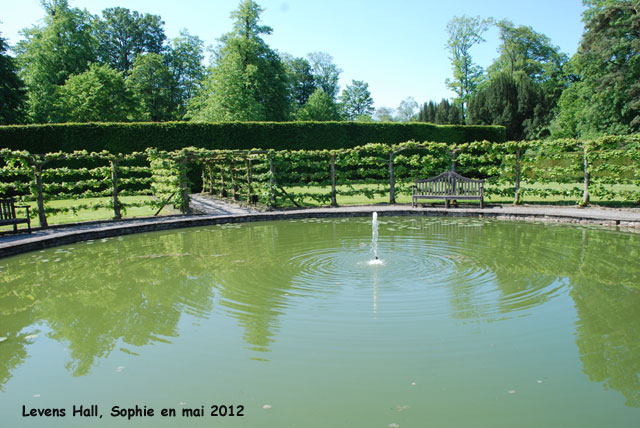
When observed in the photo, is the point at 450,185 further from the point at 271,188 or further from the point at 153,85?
the point at 153,85

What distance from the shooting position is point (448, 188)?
49.1 ft

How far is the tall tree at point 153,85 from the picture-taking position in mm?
40500

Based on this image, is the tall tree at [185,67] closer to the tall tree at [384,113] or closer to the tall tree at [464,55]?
the tall tree at [464,55]

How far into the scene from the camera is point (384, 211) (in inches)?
541

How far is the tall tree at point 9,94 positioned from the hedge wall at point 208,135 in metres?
8.61

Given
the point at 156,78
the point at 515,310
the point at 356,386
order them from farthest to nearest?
the point at 156,78, the point at 515,310, the point at 356,386

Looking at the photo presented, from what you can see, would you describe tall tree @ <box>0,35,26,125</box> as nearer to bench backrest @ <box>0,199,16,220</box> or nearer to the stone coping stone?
bench backrest @ <box>0,199,16,220</box>

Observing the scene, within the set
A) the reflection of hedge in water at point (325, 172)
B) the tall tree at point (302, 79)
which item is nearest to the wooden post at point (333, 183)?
the reflection of hedge in water at point (325, 172)

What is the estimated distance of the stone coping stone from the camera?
33.4 feet

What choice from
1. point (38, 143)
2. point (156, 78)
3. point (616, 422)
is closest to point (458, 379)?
point (616, 422)

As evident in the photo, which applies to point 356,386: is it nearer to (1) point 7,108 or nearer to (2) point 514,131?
(1) point 7,108

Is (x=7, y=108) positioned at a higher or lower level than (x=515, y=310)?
higher

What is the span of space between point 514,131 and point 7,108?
39600 mm

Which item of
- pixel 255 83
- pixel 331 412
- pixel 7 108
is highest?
pixel 255 83
